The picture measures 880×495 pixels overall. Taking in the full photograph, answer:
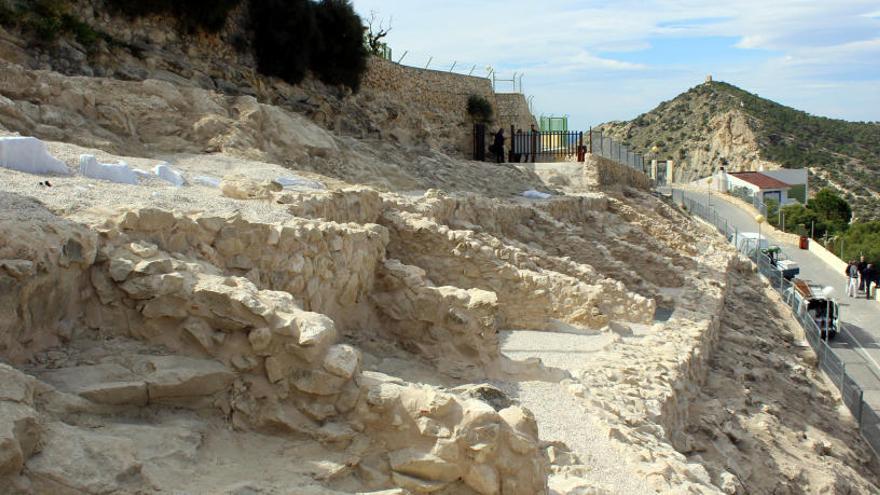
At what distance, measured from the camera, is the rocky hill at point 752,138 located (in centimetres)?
6444

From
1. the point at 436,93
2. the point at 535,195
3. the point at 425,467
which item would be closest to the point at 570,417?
the point at 425,467

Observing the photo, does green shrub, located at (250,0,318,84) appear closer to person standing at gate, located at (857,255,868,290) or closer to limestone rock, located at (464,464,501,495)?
person standing at gate, located at (857,255,868,290)

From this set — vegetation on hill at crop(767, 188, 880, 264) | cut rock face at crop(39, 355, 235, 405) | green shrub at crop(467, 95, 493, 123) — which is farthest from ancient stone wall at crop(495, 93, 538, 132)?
cut rock face at crop(39, 355, 235, 405)

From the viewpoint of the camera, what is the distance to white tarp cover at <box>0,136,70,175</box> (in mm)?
7000

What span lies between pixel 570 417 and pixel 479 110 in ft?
70.1

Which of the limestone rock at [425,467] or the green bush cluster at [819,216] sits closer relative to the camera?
the limestone rock at [425,467]

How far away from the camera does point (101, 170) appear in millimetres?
7734

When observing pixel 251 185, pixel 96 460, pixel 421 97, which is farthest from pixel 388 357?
pixel 421 97

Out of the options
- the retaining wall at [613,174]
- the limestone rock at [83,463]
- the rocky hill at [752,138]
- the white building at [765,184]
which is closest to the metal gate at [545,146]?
the retaining wall at [613,174]

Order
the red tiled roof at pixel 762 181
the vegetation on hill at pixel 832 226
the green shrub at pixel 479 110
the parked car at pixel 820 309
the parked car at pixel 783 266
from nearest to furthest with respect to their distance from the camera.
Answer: the parked car at pixel 820 309
the parked car at pixel 783 266
the green shrub at pixel 479 110
the vegetation on hill at pixel 832 226
the red tiled roof at pixel 762 181

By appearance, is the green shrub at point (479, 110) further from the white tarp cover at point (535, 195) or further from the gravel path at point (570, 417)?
the gravel path at point (570, 417)

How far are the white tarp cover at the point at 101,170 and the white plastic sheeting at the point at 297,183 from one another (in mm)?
2504

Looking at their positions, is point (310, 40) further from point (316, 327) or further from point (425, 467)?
point (425, 467)

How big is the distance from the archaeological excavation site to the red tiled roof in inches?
1429
